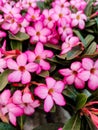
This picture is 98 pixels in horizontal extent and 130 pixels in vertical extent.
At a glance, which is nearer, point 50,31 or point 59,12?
point 50,31

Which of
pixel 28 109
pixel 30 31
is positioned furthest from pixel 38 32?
pixel 28 109

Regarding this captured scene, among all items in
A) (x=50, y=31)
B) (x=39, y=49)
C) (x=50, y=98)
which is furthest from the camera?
(x=50, y=31)

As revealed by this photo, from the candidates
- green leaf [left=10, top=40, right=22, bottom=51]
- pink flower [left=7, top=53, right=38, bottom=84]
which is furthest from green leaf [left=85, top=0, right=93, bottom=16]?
pink flower [left=7, top=53, right=38, bottom=84]

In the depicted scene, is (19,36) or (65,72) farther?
(19,36)

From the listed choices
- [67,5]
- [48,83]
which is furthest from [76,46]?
[67,5]

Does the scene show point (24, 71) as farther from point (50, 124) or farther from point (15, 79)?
point (50, 124)

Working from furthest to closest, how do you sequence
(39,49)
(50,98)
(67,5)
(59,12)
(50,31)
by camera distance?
1. (67,5)
2. (59,12)
3. (50,31)
4. (39,49)
5. (50,98)

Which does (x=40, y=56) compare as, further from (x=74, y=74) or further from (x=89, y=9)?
(x=89, y=9)

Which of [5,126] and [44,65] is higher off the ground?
[44,65]
